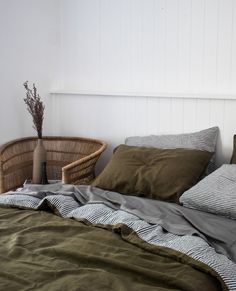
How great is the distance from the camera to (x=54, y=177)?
319 centimetres

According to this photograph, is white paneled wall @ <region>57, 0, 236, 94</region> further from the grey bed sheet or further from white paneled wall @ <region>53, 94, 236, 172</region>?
the grey bed sheet

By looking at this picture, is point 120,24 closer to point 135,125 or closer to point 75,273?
point 135,125

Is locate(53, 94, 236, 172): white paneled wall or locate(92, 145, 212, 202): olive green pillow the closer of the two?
locate(92, 145, 212, 202): olive green pillow

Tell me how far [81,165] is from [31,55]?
1017 mm

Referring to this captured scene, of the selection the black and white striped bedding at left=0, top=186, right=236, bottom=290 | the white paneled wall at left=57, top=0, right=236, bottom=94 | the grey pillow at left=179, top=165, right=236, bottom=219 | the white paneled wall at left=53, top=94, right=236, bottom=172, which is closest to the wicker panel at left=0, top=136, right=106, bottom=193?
the white paneled wall at left=53, top=94, right=236, bottom=172

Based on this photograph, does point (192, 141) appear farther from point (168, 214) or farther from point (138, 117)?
point (168, 214)

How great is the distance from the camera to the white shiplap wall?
2523 millimetres

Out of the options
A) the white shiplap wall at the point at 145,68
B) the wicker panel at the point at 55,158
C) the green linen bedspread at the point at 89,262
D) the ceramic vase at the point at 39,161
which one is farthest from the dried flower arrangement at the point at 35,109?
the green linen bedspread at the point at 89,262

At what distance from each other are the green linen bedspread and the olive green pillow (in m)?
0.58

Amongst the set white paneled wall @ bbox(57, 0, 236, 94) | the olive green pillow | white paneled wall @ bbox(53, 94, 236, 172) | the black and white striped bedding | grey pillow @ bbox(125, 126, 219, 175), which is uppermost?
white paneled wall @ bbox(57, 0, 236, 94)

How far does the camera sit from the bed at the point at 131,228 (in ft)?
4.33

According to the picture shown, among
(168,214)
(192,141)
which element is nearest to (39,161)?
(192,141)

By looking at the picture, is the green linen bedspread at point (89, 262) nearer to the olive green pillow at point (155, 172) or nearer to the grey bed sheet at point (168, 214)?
the grey bed sheet at point (168, 214)

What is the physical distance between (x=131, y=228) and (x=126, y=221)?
0.21ft
